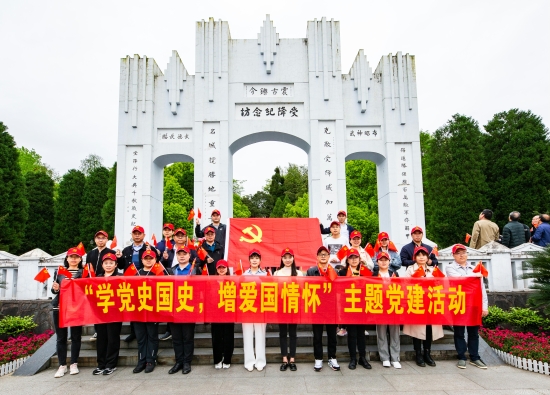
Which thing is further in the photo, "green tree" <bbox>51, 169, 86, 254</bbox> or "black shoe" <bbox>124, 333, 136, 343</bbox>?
"green tree" <bbox>51, 169, 86, 254</bbox>

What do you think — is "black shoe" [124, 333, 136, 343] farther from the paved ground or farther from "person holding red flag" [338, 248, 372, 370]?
"person holding red flag" [338, 248, 372, 370]

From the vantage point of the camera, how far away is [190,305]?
214 inches

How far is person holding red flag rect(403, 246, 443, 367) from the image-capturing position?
5.44 metres

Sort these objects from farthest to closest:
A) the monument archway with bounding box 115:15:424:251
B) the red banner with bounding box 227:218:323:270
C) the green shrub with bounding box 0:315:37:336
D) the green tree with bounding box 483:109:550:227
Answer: the green tree with bounding box 483:109:550:227 → the monument archway with bounding box 115:15:424:251 → the red banner with bounding box 227:218:323:270 → the green shrub with bounding box 0:315:37:336

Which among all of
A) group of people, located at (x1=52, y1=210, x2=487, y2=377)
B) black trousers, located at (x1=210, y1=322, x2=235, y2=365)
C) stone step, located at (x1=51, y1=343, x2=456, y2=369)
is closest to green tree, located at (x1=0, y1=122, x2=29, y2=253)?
stone step, located at (x1=51, y1=343, x2=456, y2=369)

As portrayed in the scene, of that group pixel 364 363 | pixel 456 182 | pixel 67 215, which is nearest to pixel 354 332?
pixel 364 363

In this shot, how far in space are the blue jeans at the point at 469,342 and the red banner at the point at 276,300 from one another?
0.56 ft

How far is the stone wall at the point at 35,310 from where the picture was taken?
725 centimetres

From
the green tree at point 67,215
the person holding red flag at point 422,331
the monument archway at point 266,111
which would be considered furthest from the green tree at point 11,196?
the person holding red flag at point 422,331

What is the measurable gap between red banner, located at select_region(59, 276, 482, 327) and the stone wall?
2.44 meters

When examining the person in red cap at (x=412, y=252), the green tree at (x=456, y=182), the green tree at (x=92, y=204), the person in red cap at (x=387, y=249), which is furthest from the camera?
the green tree at (x=92, y=204)

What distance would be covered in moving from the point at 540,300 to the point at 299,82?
7339 millimetres

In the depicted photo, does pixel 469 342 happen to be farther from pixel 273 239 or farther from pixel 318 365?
pixel 273 239

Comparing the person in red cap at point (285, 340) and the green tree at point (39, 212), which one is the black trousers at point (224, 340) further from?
the green tree at point (39, 212)
